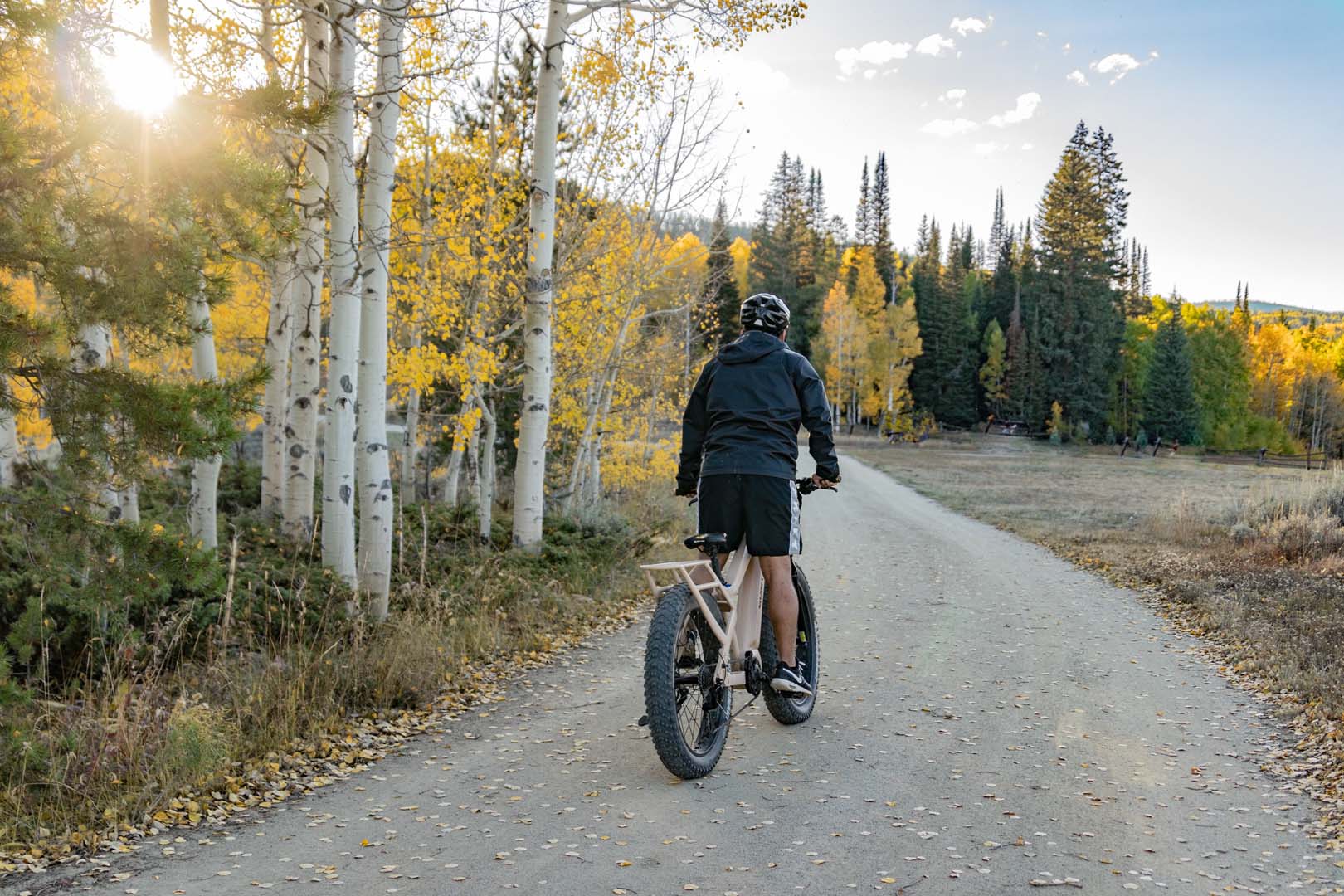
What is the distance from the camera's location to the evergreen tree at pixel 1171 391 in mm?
61094

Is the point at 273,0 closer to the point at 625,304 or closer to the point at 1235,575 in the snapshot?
the point at 625,304

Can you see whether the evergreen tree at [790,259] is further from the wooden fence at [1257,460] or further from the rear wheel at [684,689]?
Result: the rear wheel at [684,689]

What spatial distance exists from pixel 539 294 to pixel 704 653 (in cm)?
621

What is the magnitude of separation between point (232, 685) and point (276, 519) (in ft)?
19.5

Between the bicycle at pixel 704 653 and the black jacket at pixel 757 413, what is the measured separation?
0.30 meters

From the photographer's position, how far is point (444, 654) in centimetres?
664

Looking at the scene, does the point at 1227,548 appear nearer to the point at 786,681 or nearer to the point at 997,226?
the point at 786,681

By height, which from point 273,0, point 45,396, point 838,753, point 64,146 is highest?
point 273,0

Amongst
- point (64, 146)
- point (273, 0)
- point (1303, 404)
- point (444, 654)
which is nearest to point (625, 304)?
point (273, 0)

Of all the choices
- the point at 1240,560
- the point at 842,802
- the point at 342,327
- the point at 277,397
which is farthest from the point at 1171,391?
the point at 842,802

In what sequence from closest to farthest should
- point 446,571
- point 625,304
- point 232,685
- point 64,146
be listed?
point 64,146, point 232,685, point 446,571, point 625,304

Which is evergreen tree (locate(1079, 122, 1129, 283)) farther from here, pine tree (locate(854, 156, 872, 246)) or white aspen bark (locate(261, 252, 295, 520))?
white aspen bark (locate(261, 252, 295, 520))

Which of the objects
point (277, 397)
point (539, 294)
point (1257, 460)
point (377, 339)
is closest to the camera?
point (377, 339)

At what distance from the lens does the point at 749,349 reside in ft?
16.1
